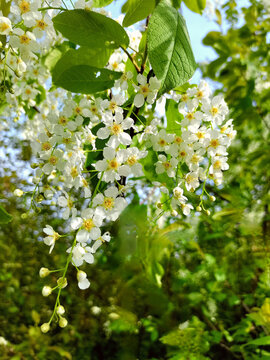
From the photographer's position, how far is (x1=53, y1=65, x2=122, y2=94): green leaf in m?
0.40

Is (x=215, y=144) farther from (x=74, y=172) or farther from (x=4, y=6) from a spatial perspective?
(x=4, y=6)

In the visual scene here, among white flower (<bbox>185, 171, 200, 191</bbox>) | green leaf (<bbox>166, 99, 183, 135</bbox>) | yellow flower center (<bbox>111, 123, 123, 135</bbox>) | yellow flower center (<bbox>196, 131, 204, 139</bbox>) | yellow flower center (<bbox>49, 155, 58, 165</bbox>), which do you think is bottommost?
white flower (<bbox>185, 171, 200, 191</bbox>)

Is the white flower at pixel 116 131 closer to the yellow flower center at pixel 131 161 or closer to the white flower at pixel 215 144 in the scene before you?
the yellow flower center at pixel 131 161

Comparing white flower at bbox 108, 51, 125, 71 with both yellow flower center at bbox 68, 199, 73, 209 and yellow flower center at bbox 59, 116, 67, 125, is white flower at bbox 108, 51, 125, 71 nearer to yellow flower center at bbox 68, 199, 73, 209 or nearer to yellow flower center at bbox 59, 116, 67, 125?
yellow flower center at bbox 59, 116, 67, 125

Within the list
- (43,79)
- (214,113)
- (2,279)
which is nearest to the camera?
(214,113)

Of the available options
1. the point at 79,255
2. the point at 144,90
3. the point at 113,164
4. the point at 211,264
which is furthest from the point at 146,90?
the point at 211,264

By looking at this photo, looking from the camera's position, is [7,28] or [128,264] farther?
[128,264]

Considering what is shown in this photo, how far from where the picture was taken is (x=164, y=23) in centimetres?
35

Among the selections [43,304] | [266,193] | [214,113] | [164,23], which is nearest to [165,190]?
[214,113]

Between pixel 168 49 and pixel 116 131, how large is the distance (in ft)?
0.37

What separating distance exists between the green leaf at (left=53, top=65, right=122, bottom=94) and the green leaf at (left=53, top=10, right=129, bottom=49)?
0.03 meters

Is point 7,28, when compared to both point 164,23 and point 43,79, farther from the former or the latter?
point 43,79

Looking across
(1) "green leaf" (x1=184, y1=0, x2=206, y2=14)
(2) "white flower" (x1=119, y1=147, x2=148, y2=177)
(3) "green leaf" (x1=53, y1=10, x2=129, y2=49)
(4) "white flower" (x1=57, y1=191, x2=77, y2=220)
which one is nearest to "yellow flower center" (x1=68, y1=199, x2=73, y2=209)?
(4) "white flower" (x1=57, y1=191, x2=77, y2=220)

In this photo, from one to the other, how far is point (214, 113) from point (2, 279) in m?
1.43
